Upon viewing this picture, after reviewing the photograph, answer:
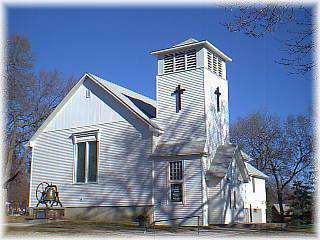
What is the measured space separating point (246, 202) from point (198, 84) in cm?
807

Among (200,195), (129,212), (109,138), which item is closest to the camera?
(200,195)

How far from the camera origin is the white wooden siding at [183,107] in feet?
73.4

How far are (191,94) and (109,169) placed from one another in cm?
623

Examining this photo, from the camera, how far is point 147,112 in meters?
25.8

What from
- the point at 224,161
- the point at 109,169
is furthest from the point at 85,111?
the point at 224,161

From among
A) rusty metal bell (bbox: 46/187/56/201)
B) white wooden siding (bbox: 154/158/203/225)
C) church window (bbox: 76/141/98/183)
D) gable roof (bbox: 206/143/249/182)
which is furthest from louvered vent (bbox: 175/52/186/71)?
rusty metal bell (bbox: 46/187/56/201)

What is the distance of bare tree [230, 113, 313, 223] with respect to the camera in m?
33.3

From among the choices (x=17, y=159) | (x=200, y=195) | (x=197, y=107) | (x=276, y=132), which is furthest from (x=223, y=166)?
(x=17, y=159)

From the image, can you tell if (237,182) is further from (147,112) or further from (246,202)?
(147,112)

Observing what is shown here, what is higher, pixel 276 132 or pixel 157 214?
pixel 276 132

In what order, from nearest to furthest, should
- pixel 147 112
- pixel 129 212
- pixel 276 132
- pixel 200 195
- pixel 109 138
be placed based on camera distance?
pixel 200 195 < pixel 129 212 < pixel 109 138 < pixel 147 112 < pixel 276 132

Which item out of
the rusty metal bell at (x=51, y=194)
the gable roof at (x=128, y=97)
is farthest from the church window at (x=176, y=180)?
the rusty metal bell at (x=51, y=194)

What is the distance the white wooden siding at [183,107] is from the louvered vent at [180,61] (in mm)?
403

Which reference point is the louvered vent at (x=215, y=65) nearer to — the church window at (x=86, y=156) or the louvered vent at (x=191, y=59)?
the louvered vent at (x=191, y=59)
